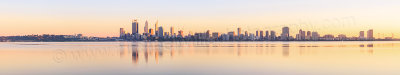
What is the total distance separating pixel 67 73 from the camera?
18609mm

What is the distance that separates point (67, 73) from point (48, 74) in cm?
93

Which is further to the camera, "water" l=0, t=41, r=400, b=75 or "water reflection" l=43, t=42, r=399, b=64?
"water reflection" l=43, t=42, r=399, b=64

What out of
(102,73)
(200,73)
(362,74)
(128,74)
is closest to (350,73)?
(362,74)

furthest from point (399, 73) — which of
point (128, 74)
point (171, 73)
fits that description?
Answer: point (128, 74)

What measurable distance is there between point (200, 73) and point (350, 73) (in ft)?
26.0

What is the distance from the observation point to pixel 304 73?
18922 millimetres

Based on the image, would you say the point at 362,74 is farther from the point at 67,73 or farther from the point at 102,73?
the point at 67,73

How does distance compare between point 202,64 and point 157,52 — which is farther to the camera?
point 157,52

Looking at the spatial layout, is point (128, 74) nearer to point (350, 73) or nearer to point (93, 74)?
point (93, 74)

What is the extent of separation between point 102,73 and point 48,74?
107 inches

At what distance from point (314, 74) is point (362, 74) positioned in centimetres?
263

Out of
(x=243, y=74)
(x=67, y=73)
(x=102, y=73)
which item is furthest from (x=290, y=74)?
(x=67, y=73)

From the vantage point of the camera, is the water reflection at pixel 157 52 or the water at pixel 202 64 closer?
the water at pixel 202 64

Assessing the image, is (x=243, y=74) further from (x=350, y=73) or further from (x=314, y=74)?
(x=350, y=73)
